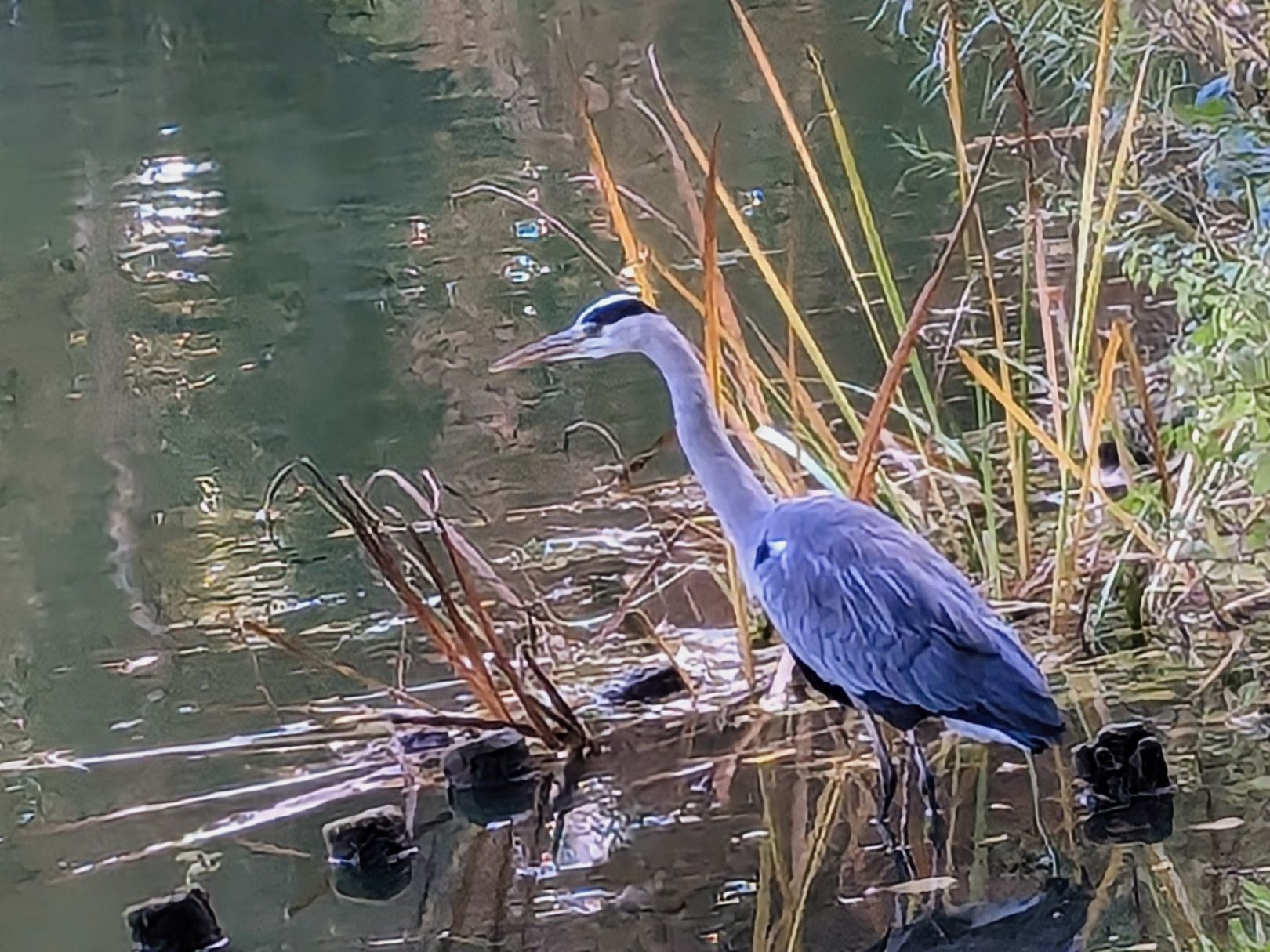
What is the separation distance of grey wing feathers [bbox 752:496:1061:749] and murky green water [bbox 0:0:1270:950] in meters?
0.24

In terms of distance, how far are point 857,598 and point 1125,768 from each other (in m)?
0.45

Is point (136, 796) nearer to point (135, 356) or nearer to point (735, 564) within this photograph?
point (735, 564)

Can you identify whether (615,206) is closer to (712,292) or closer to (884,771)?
(712,292)

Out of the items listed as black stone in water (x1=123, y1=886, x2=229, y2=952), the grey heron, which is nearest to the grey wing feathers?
the grey heron

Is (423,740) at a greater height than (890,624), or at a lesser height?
lesser

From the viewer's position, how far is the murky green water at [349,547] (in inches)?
106

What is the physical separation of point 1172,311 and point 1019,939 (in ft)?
8.48

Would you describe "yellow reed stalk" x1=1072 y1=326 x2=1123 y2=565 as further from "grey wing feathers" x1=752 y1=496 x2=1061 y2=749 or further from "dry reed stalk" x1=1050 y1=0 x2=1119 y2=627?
"grey wing feathers" x1=752 y1=496 x2=1061 y2=749

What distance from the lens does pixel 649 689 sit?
11.0 feet

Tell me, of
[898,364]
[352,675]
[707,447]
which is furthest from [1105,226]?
[352,675]

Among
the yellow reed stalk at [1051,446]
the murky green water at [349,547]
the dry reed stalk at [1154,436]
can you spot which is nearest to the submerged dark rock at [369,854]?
the murky green water at [349,547]

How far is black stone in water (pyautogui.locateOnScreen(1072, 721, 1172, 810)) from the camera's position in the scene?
2.78m

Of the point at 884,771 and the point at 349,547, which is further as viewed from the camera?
the point at 349,547

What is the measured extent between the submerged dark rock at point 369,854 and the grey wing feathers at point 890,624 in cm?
61
